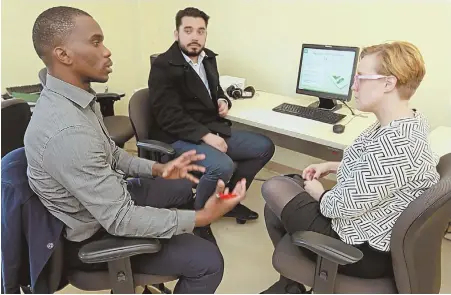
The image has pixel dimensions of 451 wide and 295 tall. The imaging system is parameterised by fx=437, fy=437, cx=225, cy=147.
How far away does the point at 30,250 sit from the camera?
129 centimetres

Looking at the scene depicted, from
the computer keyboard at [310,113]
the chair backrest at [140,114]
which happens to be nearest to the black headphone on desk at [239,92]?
the computer keyboard at [310,113]

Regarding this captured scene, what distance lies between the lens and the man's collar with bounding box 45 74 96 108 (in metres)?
1.35

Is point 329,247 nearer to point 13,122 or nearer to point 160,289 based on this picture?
point 160,289

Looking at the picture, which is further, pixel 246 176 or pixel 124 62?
pixel 124 62

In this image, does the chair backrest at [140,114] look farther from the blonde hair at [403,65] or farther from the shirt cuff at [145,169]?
the blonde hair at [403,65]

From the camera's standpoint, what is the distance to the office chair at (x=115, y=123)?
9.10 feet

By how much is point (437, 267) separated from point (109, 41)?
2890mm

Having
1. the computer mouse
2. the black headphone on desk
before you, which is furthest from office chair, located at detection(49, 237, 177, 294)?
the black headphone on desk

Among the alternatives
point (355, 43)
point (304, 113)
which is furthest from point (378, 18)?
point (304, 113)

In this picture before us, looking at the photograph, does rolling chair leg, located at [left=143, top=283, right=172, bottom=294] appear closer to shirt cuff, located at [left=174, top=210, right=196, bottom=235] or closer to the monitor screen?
shirt cuff, located at [left=174, top=210, right=196, bottom=235]

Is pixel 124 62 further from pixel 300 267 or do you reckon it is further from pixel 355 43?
pixel 300 267

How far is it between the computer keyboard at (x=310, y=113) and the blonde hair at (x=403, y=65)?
900 millimetres

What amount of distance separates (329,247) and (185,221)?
454mm

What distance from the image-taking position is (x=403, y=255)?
128 centimetres
